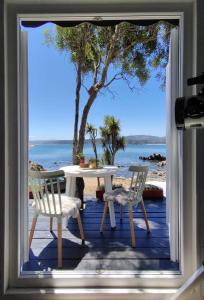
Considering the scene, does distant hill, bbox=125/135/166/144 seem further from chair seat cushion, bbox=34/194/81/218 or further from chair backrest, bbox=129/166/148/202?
chair seat cushion, bbox=34/194/81/218

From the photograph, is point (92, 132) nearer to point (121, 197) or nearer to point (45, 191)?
point (121, 197)

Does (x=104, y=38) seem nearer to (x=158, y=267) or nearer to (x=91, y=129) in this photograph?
(x=91, y=129)

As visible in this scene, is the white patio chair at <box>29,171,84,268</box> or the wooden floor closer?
the wooden floor

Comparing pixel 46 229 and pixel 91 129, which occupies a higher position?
pixel 91 129

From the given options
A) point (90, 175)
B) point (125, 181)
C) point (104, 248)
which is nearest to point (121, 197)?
point (90, 175)

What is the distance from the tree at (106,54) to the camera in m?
4.61

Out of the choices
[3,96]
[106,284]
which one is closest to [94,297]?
[106,284]

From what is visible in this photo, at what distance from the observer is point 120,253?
8.21 feet

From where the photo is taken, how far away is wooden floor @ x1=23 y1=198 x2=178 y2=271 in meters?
2.23

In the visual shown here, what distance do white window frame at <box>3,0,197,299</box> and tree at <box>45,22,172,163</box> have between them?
275 centimetres

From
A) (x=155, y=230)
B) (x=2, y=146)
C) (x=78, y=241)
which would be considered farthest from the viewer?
(x=155, y=230)

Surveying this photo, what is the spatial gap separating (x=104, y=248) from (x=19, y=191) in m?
1.23

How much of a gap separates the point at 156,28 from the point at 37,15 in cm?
317

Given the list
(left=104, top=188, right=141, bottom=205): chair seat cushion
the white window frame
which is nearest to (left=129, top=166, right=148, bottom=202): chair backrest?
(left=104, top=188, right=141, bottom=205): chair seat cushion
